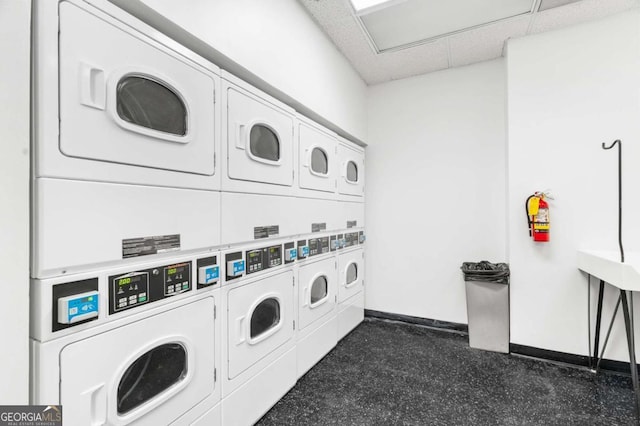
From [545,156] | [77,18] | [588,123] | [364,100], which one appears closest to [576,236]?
[545,156]

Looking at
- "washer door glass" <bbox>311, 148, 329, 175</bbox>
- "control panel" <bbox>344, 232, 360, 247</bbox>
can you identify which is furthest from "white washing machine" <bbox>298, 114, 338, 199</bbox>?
"control panel" <bbox>344, 232, 360, 247</bbox>

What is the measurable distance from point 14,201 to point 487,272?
3.29 meters

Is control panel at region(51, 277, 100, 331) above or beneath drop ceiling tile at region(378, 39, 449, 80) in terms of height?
beneath

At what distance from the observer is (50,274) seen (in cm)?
95

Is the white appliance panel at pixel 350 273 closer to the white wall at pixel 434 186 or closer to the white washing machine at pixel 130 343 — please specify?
the white wall at pixel 434 186

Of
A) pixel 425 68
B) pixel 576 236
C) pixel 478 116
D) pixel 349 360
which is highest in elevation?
pixel 425 68

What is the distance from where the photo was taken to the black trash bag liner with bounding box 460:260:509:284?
9.12 ft

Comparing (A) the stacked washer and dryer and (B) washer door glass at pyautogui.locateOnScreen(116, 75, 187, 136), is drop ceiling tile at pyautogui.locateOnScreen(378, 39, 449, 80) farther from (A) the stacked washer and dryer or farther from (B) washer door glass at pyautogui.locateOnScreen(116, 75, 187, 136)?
(B) washer door glass at pyautogui.locateOnScreen(116, 75, 187, 136)

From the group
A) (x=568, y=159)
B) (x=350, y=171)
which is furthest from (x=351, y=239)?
(x=568, y=159)

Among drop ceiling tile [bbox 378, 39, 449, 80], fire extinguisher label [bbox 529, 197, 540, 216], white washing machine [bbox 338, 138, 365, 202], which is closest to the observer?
fire extinguisher label [bbox 529, 197, 540, 216]

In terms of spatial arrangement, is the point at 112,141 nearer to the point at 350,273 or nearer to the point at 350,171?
the point at 350,171

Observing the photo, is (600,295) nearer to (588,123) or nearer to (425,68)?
(588,123)

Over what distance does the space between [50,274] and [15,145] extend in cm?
42

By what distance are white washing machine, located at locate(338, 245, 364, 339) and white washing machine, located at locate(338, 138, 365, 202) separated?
24.4 inches
